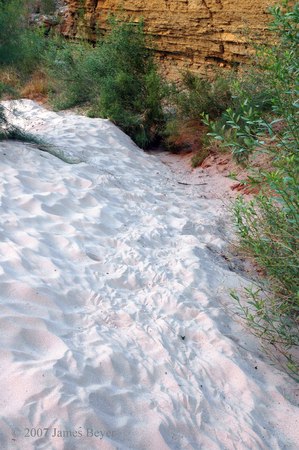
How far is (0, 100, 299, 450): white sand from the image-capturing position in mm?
2324

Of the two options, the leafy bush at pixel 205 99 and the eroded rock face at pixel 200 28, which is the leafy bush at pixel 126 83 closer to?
the leafy bush at pixel 205 99

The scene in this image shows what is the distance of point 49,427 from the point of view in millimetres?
2162

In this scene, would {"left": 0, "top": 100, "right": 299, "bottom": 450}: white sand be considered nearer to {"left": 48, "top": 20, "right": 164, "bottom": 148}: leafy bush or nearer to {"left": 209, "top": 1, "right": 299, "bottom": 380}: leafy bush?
{"left": 209, "top": 1, "right": 299, "bottom": 380}: leafy bush

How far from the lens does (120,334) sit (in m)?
3.08

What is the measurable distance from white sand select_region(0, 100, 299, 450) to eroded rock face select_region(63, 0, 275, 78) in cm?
523

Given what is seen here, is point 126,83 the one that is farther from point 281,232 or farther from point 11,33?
point 281,232

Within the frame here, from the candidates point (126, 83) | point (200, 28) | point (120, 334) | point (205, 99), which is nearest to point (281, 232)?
point (120, 334)

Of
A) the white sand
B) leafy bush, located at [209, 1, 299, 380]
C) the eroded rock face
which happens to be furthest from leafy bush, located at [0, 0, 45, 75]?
the eroded rock face

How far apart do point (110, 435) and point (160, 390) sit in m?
0.51

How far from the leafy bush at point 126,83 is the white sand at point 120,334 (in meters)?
3.68

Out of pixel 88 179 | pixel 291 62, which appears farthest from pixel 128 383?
pixel 88 179

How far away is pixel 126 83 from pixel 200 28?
2483 mm

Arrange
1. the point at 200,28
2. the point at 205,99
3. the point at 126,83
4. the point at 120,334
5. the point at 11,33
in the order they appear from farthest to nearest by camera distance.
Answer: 1. the point at 200,28
2. the point at 126,83
3. the point at 205,99
4. the point at 11,33
5. the point at 120,334

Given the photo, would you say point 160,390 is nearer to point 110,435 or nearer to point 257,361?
point 110,435
